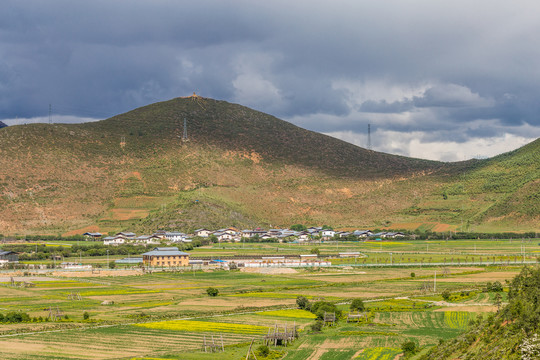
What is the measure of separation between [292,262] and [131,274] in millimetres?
27421

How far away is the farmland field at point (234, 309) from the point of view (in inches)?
1841

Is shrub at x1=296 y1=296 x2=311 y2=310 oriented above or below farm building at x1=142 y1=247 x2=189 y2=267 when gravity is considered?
below

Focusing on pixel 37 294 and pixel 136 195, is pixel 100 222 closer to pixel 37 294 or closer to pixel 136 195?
pixel 136 195

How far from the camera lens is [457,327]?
53594 mm

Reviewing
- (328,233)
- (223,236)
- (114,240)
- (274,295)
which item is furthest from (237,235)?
(274,295)

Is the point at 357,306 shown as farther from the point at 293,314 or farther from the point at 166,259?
the point at 166,259

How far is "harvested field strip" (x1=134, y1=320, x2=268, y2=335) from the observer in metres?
52.7

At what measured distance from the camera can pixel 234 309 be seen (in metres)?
63.5

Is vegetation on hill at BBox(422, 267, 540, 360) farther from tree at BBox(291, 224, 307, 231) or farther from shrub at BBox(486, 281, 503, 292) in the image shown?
tree at BBox(291, 224, 307, 231)

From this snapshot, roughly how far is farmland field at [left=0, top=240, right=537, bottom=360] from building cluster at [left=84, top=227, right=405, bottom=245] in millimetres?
46785

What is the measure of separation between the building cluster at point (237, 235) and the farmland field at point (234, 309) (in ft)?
153

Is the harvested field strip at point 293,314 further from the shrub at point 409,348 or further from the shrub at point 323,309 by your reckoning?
the shrub at point 409,348

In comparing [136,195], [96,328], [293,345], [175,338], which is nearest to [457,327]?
[293,345]

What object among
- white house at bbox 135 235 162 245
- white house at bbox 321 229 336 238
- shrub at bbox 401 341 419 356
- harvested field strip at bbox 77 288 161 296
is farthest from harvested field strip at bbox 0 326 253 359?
white house at bbox 321 229 336 238
